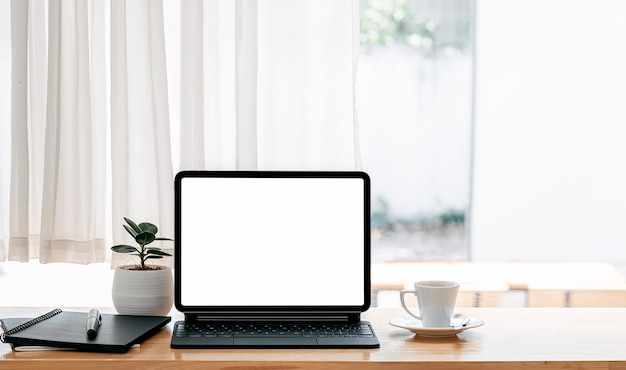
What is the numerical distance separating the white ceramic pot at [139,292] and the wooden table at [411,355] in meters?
0.08

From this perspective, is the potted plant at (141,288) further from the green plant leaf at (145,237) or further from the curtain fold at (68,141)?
the curtain fold at (68,141)

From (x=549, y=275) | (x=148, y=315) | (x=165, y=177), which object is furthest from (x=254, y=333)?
(x=549, y=275)

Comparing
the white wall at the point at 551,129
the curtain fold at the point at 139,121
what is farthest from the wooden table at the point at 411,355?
the white wall at the point at 551,129

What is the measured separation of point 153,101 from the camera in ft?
5.17

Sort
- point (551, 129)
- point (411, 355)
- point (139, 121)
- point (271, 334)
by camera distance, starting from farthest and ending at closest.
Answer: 1. point (551, 129)
2. point (139, 121)
3. point (271, 334)
4. point (411, 355)

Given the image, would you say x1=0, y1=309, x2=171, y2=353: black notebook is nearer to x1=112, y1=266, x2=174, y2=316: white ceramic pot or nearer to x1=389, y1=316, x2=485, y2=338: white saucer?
x1=112, y1=266, x2=174, y2=316: white ceramic pot

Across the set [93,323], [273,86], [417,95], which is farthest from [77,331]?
[417,95]

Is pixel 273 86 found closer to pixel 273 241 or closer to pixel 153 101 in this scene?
pixel 153 101

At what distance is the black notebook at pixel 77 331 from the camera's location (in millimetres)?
1165

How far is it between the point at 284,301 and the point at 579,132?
4.10 ft

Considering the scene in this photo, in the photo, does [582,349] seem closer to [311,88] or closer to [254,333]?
[254,333]

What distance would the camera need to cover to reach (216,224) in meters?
1.37

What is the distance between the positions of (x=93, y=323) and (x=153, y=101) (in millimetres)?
515

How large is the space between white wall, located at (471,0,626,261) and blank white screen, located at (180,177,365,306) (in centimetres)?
104
